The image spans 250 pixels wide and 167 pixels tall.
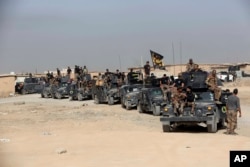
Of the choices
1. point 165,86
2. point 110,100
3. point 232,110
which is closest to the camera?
point 232,110

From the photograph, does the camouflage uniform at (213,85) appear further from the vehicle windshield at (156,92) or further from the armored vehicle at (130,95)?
the armored vehicle at (130,95)

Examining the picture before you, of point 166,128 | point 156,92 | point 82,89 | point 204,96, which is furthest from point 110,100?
point 166,128

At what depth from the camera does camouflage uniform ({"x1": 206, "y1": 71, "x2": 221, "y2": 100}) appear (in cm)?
1762

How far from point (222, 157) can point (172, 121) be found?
535 centimetres

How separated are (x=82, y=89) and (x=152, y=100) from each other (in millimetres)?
12832

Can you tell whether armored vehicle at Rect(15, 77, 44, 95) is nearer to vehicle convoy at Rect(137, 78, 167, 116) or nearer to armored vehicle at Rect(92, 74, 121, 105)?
armored vehicle at Rect(92, 74, 121, 105)

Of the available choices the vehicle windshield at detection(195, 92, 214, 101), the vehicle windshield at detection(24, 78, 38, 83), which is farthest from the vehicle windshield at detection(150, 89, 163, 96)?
the vehicle windshield at detection(24, 78, 38, 83)

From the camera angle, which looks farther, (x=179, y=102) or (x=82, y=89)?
(x=82, y=89)

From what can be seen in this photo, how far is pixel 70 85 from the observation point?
37656 mm

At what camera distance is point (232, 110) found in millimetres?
16219

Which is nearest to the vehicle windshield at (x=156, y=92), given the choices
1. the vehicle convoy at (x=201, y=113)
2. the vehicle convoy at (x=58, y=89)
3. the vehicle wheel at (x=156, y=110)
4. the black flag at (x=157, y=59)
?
the vehicle wheel at (x=156, y=110)

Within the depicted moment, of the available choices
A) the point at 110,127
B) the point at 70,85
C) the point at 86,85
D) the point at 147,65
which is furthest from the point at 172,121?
the point at 70,85

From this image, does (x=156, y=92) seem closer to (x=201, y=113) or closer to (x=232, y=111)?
(x=201, y=113)

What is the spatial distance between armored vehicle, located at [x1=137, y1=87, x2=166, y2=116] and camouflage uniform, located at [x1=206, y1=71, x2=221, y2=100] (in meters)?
3.83
